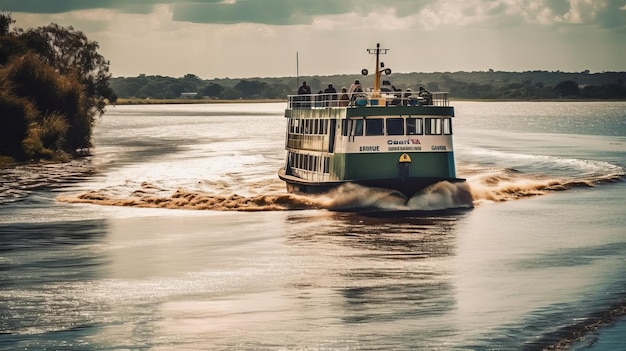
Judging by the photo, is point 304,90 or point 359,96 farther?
point 304,90

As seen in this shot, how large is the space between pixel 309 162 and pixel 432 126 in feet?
26.1

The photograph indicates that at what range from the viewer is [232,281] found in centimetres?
3475

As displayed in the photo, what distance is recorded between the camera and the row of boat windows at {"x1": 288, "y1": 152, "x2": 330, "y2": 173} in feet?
175

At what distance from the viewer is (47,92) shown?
320ft

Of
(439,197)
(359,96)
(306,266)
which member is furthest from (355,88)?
(306,266)

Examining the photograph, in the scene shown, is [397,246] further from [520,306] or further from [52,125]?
[52,125]

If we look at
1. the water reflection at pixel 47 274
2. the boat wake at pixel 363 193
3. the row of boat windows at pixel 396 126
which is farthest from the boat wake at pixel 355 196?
the water reflection at pixel 47 274

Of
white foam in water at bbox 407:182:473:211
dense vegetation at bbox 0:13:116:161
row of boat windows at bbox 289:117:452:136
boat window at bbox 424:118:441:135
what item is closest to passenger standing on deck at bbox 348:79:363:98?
row of boat windows at bbox 289:117:452:136

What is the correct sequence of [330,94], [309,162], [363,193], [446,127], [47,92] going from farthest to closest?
[47,92] < [309,162] < [330,94] < [363,193] < [446,127]

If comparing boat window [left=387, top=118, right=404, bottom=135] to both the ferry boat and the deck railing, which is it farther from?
the deck railing

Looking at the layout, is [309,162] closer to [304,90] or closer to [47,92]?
[304,90]

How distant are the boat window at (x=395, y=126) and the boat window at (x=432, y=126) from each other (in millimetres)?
1119

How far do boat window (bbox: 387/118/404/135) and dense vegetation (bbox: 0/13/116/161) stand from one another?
4269 centimetres

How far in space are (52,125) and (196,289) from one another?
62.2 meters
